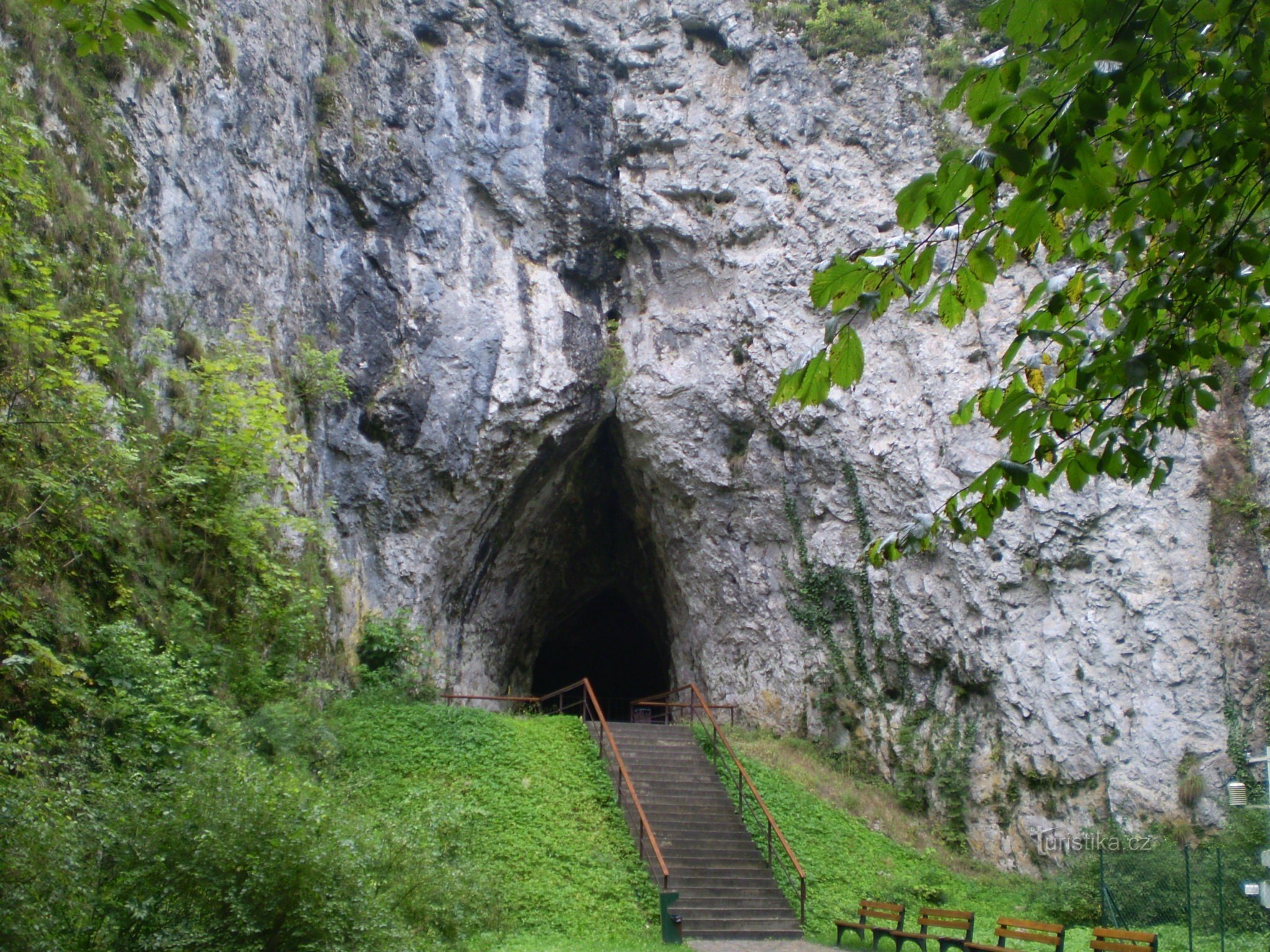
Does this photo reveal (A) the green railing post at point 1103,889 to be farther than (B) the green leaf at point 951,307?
Yes

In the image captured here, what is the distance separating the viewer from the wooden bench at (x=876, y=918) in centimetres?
812

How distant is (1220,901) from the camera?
26.2 ft

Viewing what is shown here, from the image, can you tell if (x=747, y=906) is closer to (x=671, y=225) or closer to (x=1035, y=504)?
(x=1035, y=504)

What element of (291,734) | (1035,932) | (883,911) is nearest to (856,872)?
(883,911)

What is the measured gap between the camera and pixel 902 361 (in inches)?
531

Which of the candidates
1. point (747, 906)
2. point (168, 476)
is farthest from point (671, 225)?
point (747, 906)

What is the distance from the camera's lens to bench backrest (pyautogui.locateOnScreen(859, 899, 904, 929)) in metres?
8.23

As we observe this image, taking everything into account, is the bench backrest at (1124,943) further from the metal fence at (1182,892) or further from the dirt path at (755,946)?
the dirt path at (755,946)

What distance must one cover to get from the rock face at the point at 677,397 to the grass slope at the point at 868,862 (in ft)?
1.87

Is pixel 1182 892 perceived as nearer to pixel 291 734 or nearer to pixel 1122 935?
pixel 1122 935

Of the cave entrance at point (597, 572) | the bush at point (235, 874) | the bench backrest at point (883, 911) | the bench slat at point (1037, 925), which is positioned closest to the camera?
the bush at point (235, 874)

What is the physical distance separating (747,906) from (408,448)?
832 cm

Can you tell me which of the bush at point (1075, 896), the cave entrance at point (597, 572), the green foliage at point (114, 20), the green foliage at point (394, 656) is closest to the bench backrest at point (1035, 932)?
the bush at point (1075, 896)

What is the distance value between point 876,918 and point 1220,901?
3.11 m
